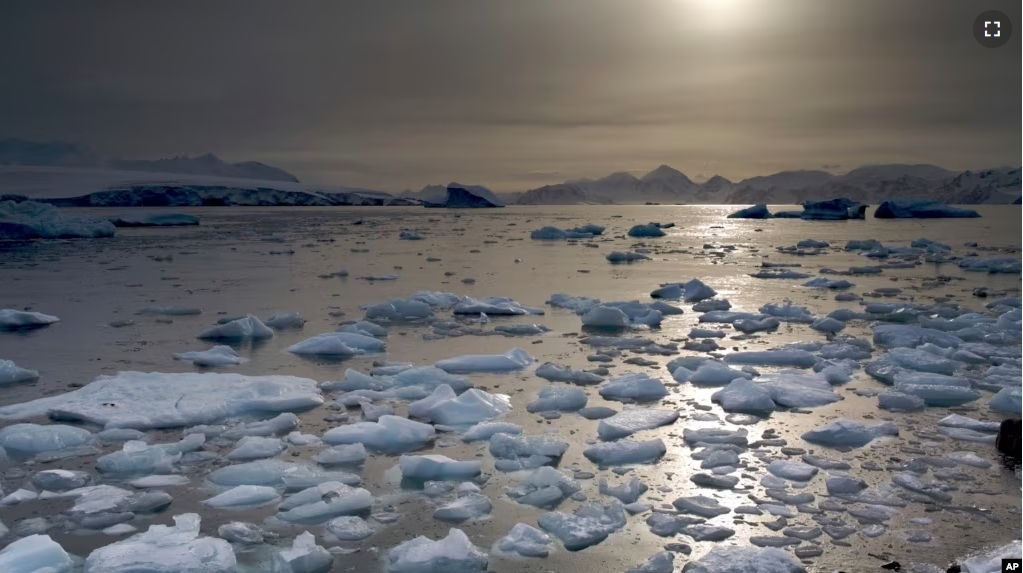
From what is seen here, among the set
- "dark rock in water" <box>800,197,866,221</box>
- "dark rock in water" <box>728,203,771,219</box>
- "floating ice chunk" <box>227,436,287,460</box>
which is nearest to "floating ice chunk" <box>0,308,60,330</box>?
"floating ice chunk" <box>227,436,287,460</box>

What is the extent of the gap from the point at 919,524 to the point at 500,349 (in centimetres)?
433

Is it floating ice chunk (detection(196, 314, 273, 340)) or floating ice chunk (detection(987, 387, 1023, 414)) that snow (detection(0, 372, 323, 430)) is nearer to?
floating ice chunk (detection(196, 314, 273, 340))

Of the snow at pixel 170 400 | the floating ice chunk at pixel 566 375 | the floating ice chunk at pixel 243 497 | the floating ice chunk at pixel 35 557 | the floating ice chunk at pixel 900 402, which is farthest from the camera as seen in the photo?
the floating ice chunk at pixel 566 375

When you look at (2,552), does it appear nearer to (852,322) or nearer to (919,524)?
(919,524)

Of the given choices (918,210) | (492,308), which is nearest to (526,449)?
(492,308)

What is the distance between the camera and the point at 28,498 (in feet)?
12.0

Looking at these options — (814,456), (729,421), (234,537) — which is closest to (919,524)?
(814,456)

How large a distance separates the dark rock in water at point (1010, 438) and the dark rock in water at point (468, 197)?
2686 inches

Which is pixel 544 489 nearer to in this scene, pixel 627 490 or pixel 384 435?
pixel 627 490

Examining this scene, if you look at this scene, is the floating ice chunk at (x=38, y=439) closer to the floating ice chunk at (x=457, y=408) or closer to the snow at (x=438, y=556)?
the floating ice chunk at (x=457, y=408)

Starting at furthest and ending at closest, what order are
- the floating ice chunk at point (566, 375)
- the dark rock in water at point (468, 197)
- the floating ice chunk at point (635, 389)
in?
the dark rock in water at point (468, 197) < the floating ice chunk at point (566, 375) < the floating ice chunk at point (635, 389)

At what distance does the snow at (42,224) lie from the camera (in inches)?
944

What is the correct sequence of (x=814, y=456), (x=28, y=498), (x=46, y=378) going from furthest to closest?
(x=46, y=378), (x=814, y=456), (x=28, y=498)

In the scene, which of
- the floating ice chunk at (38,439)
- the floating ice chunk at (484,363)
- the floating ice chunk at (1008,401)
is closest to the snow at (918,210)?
the floating ice chunk at (1008,401)
